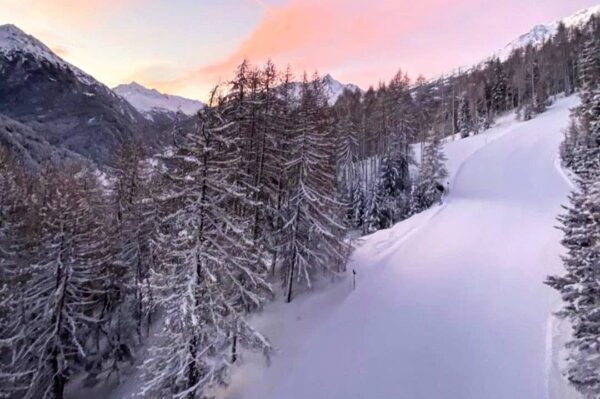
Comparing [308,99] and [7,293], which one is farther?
[308,99]

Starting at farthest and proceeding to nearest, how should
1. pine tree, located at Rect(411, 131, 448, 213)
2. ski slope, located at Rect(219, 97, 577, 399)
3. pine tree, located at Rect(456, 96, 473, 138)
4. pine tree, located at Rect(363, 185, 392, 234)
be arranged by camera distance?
pine tree, located at Rect(456, 96, 473, 138) < pine tree, located at Rect(363, 185, 392, 234) < pine tree, located at Rect(411, 131, 448, 213) < ski slope, located at Rect(219, 97, 577, 399)

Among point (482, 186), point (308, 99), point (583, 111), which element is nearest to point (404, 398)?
point (308, 99)

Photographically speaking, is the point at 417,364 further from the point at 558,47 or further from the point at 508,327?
the point at 558,47

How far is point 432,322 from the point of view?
62.4ft

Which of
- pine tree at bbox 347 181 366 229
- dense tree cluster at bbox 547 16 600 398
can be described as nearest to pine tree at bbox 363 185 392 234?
pine tree at bbox 347 181 366 229

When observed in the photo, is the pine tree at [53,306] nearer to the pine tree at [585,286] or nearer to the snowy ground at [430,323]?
the snowy ground at [430,323]

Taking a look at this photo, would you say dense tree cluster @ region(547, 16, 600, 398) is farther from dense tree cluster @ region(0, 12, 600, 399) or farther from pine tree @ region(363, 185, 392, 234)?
pine tree @ region(363, 185, 392, 234)

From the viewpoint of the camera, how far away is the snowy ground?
51.3ft

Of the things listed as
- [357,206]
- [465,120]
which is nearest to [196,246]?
[357,206]

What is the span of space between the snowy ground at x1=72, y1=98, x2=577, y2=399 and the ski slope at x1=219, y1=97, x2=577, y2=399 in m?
0.06

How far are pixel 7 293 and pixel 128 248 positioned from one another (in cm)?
745

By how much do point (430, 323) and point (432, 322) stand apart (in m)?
0.14

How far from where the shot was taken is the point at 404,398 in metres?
14.9

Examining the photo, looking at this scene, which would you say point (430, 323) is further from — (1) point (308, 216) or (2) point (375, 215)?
(2) point (375, 215)
